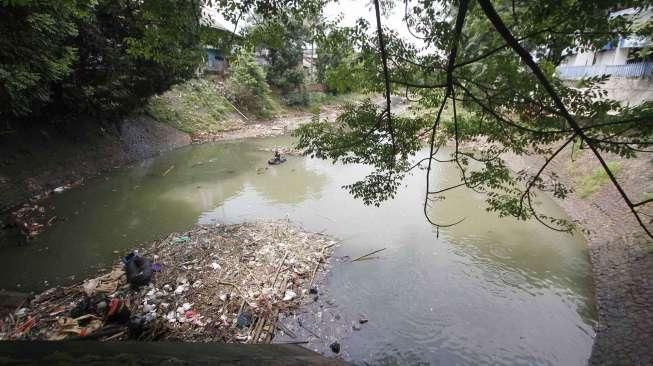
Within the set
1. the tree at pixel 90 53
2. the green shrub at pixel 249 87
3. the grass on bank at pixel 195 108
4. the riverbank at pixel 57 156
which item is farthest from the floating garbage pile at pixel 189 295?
the green shrub at pixel 249 87

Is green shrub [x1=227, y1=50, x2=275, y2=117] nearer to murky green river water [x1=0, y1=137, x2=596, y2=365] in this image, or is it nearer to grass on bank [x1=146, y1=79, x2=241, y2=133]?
grass on bank [x1=146, y1=79, x2=241, y2=133]

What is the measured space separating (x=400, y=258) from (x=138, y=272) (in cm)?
552

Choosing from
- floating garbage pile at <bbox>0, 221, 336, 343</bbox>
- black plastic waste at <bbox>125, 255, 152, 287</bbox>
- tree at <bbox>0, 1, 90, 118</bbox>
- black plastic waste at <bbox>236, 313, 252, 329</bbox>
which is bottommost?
black plastic waste at <bbox>236, 313, 252, 329</bbox>

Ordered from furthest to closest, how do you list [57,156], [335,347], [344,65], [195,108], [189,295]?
[195,108] < [57,156] < [189,295] < [335,347] < [344,65]

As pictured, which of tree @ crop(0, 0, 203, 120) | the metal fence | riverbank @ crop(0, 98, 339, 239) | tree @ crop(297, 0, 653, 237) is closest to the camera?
tree @ crop(297, 0, 653, 237)

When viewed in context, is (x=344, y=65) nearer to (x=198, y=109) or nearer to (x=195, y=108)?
(x=195, y=108)

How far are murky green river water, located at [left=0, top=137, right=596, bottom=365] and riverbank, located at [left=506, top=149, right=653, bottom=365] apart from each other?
31 centimetres

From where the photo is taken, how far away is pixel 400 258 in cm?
792

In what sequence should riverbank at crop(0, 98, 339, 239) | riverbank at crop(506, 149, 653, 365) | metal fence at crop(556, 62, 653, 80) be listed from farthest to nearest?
metal fence at crop(556, 62, 653, 80)
riverbank at crop(0, 98, 339, 239)
riverbank at crop(506, 149, 653, 365)

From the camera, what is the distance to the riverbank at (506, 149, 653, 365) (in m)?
5.26

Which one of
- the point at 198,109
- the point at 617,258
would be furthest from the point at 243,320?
the point at 198,109

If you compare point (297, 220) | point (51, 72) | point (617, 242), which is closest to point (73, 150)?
point (51, 72)

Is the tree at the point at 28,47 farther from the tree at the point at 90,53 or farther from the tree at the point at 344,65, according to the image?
the tree at the point at 344,65

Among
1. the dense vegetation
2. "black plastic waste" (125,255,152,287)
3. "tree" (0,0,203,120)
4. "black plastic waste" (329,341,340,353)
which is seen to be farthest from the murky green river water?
"tree" (0,0,203,120)
